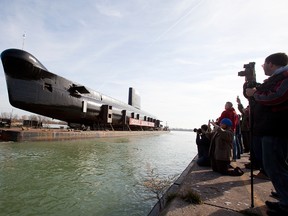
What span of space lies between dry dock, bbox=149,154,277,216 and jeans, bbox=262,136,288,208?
438 mm

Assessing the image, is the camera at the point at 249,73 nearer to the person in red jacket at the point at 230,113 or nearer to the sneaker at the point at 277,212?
the sneaker at the point at 277,212

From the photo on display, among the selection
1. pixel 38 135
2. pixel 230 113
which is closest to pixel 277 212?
pixel 230 113

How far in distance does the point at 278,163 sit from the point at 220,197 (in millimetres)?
1161

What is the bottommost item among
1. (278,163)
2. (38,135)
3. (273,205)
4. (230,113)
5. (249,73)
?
(273,205)

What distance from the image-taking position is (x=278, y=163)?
8.71 feet

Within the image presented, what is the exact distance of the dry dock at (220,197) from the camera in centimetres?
284

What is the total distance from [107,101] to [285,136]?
2512 cm

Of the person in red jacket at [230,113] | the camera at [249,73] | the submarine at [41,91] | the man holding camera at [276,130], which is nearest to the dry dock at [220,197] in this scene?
the man holding camera at [276,130]

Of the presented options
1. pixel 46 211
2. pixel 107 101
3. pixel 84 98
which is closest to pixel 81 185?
pixel 46 211

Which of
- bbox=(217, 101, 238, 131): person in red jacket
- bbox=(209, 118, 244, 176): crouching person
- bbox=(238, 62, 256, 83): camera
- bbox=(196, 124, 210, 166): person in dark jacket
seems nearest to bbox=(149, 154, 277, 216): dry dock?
bbox=(209, 118, 244, 176): crouching person

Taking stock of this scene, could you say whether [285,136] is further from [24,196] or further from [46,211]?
[24,196]

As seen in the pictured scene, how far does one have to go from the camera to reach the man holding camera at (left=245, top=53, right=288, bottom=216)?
2.60 m

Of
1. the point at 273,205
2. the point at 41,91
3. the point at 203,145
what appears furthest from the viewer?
the point at 41,91

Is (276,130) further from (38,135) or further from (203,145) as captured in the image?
(38,135)
